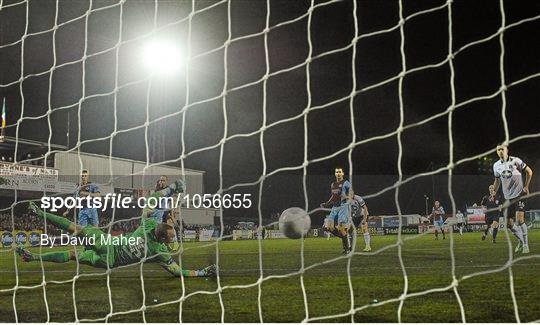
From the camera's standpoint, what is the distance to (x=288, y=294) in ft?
9.80

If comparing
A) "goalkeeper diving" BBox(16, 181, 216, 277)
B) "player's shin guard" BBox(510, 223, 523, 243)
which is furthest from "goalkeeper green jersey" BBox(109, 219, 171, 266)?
"player's shin guard" BBox(510, 223, 523, 243)

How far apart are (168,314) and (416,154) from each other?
7531 millimetres

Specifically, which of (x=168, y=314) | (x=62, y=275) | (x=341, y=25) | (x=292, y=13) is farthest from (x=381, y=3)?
(x=168, y=314)

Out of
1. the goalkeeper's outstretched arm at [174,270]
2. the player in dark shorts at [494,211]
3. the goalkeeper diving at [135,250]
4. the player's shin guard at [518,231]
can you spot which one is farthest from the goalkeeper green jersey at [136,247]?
the player's shin guard at [518,231]

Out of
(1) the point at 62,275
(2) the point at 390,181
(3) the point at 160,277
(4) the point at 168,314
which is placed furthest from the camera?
(2) the point at 390,181

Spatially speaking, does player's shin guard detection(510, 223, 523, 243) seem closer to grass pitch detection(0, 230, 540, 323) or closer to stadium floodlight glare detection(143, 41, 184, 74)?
grass pitch detection(0, 230, 540, 323)

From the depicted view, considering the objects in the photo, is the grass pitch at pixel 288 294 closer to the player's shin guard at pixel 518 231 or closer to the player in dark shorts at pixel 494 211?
the player's shin guard at pixel 518 231

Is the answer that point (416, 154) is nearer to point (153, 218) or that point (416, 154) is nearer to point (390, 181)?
point (390, 181)

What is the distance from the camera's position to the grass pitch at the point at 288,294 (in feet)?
7.75

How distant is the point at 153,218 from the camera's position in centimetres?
434

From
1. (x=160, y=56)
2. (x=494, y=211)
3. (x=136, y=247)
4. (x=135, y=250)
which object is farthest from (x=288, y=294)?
(x=160, y=56)

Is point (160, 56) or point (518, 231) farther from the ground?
point (160, 56)

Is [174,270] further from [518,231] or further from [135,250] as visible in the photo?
[518,231]

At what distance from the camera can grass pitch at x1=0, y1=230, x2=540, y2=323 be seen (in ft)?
7.75
